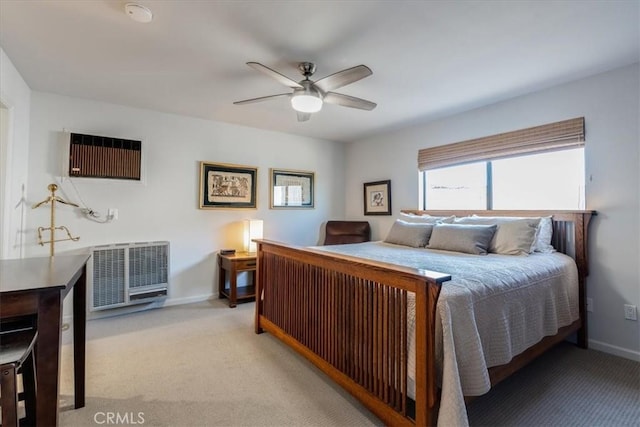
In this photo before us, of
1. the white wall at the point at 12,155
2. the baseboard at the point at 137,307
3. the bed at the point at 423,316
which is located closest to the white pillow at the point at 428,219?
the bed at the point at 423,316

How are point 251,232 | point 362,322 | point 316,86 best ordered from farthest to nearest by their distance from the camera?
point 251,232, point 316,86, point 362,322

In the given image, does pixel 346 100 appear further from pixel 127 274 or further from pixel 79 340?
pixel 127 274

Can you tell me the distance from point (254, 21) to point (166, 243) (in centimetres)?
263

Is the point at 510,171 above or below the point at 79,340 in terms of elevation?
above

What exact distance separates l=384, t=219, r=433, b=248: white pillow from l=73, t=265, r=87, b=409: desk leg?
278 cm

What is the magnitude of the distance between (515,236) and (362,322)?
1688 mm

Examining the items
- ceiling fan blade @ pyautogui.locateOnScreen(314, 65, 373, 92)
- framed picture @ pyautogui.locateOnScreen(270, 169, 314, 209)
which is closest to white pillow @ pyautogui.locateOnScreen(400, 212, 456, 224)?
framed picture @ pyautogui.locateOnScreen(270, 169, 314, 209)

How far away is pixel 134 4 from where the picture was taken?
5.54ft

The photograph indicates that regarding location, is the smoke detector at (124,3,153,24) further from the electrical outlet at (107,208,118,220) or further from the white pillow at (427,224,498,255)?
the white pillow at (427,224,498,255)

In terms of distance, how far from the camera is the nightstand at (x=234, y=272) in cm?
358

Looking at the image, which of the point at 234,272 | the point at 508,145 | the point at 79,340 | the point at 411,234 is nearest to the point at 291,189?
the point at 234,272

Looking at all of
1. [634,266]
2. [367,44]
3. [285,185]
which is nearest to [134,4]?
[367,44]

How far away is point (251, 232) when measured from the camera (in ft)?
12.8

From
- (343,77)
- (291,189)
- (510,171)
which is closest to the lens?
(343,77)
